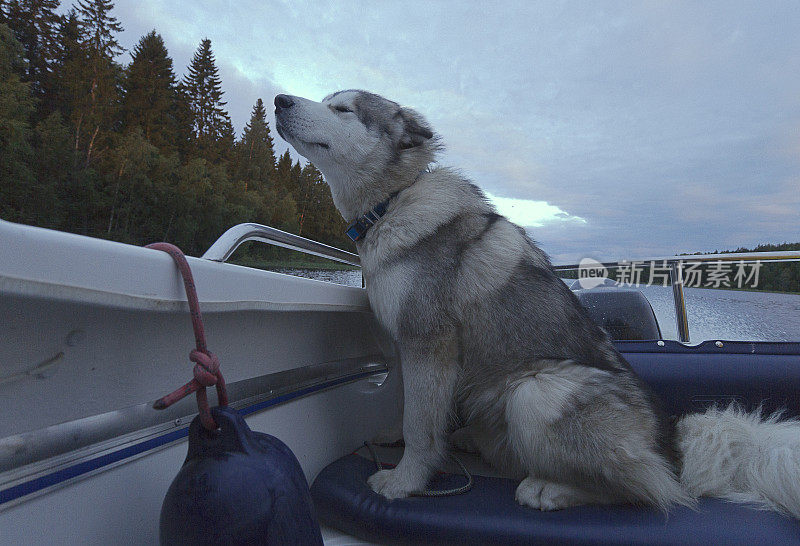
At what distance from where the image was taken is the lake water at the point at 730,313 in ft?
7.95

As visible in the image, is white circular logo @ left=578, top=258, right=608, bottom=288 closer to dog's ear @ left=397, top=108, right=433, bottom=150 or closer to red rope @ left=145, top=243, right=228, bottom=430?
dog's ear @ left=397, top=108, right=433, bottom=150

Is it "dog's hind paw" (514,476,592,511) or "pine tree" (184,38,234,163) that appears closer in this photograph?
"dog's hind paw" (514,476,592,511)

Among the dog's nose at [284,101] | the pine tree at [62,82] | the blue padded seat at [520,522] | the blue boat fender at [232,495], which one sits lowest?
the blue padded seat at [520,522]

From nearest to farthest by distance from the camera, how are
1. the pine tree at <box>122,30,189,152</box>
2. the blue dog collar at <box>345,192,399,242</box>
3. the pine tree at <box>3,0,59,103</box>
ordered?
the blue dog collar at <box>345,192,399,242</box>
the pine tree at <box>3,0,59,103</box>
the pine tree at <box>122,30,189,152</box>

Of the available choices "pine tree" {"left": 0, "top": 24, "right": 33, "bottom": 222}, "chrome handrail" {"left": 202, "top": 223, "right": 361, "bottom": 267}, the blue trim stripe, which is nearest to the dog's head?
"chrome handrail" {"left": 202, "top": 223, "right": 361, "bottom": 267}

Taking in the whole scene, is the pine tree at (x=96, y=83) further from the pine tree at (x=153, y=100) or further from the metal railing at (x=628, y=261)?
the metal railing at (x=628, y=261)

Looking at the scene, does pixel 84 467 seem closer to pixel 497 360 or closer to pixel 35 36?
pixel 497 360

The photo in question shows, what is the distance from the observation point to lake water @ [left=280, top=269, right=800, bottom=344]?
7.95 feet

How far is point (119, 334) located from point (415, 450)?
3.47 feet

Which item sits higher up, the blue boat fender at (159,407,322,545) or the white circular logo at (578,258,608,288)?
the white circular logo at (578,258,608,288)

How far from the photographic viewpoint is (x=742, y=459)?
1533mm

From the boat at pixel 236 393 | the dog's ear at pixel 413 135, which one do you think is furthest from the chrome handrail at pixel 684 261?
the dog's ear at pixel 413 135

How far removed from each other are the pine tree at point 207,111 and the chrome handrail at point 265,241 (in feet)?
170

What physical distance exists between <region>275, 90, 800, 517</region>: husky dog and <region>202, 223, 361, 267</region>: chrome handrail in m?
0.21
